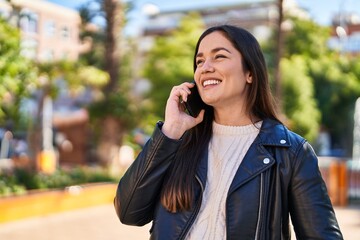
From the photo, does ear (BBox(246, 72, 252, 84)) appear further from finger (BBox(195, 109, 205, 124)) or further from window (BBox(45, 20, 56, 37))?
window (BBox(45, 20, 56, 37))

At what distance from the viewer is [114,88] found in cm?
1476

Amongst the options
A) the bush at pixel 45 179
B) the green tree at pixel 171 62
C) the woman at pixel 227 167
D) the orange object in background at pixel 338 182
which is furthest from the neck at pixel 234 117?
the green tree at pixel 171 62

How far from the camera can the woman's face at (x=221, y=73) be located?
76.3 inches

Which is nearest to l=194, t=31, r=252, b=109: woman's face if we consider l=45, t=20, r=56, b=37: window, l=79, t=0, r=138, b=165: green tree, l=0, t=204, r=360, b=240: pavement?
l=0, t=204, r=360, b=240: pavement

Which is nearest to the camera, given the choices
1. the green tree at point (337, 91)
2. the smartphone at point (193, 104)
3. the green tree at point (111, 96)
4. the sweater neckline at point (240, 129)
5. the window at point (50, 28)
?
the sweater neckline at point (240, 129)

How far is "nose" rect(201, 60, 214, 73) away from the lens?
1.93 meters

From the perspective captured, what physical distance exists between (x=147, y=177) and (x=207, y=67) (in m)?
0.40

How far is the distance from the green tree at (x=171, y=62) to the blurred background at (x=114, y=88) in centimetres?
8

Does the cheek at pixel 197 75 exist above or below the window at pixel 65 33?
below

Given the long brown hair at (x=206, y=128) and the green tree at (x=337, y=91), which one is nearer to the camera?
the long brown hair at (x=206, y=128)

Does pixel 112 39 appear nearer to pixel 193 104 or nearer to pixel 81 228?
pixel 81 228

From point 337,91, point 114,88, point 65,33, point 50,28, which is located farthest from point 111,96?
point 65,33

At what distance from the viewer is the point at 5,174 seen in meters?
12.0

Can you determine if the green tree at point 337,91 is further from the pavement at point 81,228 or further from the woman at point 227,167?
the woman at point 227,167
